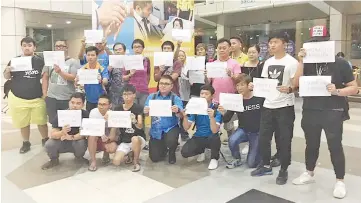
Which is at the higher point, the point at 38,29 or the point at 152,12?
the point at 38,29

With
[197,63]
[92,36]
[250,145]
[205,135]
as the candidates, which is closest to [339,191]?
[250,145]

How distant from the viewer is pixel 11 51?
9.04 meters

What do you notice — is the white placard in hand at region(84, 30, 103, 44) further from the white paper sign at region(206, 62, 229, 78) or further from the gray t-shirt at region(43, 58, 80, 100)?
the white paper sign at region(206, 62, 229, 78)

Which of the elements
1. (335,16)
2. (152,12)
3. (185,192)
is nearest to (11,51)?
(152,12)

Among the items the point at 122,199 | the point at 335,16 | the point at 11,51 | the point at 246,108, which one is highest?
the point at 335,16

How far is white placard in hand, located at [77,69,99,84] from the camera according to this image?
→ 400 cm

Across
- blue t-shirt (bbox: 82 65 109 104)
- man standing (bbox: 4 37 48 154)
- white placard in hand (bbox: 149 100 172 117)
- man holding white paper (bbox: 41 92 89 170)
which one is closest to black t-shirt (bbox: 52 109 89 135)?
man holding white paper (bbox: 41 92 89 170)

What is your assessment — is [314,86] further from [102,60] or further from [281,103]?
[102,60]

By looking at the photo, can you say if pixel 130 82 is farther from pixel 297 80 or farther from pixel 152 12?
pixel 297 80

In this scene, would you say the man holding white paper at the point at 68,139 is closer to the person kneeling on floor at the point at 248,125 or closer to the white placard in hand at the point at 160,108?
the white placard in hand at the point at 160,108

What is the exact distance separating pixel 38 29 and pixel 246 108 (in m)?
13.8

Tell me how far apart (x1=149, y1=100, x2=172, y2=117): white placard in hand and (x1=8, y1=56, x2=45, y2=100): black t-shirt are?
5.74ft

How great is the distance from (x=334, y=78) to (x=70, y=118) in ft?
8.91

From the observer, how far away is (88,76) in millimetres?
4008
